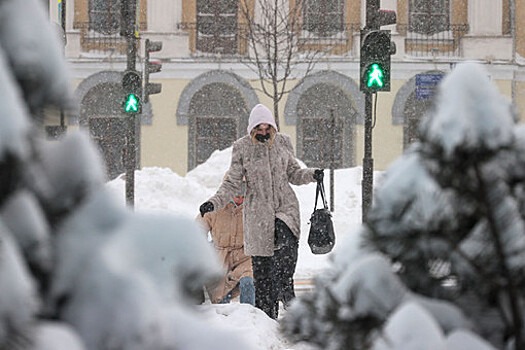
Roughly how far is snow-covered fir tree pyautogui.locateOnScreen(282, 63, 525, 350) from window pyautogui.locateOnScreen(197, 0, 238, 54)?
97.0 ft

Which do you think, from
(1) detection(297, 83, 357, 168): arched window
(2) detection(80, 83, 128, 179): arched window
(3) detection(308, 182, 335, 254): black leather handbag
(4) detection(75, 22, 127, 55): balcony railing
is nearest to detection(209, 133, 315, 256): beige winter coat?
(3) detection(308, 182, 335, 254): black leather handbag

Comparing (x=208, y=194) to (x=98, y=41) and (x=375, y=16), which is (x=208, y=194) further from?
(x=98, y=41)

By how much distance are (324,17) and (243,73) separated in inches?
135

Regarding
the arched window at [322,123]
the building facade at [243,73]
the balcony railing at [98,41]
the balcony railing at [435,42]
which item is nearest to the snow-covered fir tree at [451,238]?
the building facade at [243,73]

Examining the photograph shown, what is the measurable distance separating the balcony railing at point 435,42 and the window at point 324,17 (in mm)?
2028

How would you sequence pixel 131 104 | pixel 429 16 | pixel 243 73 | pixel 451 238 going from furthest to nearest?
pixel 429 16 < pixel 243 73 < pixel 131 104 < pixel 451 238

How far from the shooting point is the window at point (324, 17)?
30.8m

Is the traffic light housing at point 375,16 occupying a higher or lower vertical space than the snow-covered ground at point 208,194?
higher

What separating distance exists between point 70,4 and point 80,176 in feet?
99.8

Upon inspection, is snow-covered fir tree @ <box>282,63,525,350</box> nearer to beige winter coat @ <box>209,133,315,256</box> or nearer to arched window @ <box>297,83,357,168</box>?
beige winter coat @ <box>209,133,315,256</box>

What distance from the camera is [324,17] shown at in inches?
1226

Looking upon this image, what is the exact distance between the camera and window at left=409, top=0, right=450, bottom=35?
31.2 metres

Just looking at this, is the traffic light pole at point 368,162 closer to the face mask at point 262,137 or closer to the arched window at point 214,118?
the face mask at point 262,137

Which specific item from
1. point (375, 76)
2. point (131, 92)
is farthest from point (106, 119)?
point (375, 76)
